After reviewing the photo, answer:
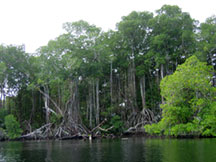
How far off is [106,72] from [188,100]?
1289 centimetres

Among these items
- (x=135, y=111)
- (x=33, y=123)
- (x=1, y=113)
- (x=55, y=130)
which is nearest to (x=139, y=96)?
(x=135, y=111)

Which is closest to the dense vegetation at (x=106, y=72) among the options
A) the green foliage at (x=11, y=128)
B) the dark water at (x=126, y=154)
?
the green foliage at (x=11, y=128)

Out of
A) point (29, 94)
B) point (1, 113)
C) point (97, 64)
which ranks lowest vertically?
point (1, 113)

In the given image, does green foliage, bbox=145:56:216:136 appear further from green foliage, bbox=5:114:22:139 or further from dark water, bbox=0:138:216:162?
green foliage, bbox=5:114:22:139

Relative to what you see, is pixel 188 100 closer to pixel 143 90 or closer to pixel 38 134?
pixel 143 90

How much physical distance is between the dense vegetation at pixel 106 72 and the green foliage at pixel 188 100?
18 cm

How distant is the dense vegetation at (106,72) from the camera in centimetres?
2819

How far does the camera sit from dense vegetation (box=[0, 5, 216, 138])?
28.2 metres

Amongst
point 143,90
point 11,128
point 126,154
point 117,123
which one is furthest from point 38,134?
point 126,154

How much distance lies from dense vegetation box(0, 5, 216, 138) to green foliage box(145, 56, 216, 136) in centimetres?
18

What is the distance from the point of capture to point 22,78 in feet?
110

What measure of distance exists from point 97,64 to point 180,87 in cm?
1001

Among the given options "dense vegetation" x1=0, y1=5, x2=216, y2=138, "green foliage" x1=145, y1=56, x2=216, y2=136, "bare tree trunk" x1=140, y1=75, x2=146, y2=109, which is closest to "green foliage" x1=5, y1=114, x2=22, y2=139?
"dense vegetation" x1=0, y1=5, x2=216, y2=138

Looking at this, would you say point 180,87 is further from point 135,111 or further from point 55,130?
point 55,130
